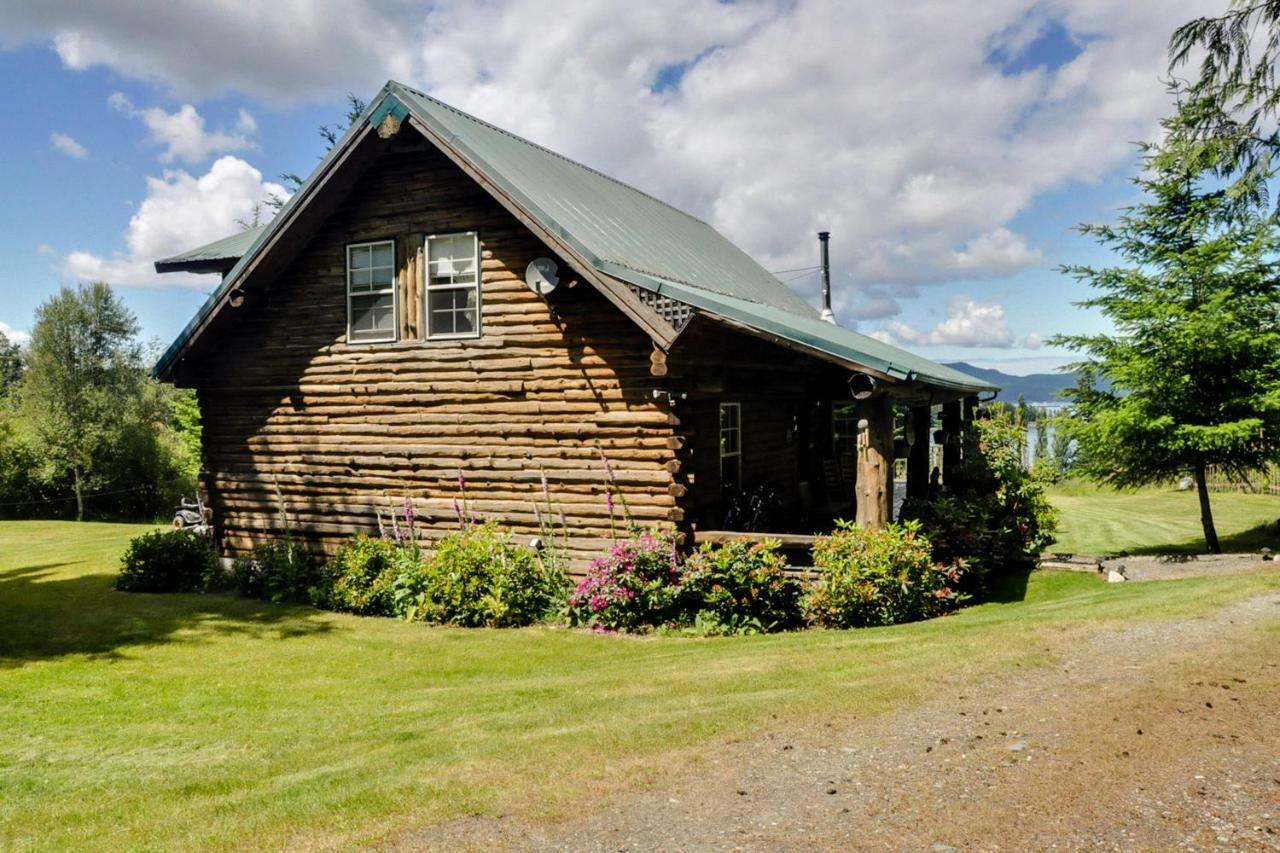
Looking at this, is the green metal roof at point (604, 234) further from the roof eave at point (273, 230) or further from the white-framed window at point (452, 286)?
the white-framed window at point (452, 286)

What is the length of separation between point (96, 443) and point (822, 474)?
37.1 metres

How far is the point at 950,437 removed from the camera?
19.5 metres

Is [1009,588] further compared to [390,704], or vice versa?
[1009,588]

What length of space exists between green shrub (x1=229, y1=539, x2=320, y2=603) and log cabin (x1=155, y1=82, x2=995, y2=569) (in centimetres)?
50

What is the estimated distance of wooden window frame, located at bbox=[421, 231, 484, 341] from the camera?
13.7m

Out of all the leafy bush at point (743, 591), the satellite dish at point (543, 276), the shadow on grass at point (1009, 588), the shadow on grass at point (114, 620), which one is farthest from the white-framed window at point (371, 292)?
the shadow on grass at point (1009, 588)

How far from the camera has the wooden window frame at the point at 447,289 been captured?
44.9 feet

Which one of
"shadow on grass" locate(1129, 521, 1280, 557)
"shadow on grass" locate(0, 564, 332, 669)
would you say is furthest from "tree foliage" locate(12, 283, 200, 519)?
"shadow on grass" locate(1129, 521, 1280, 557)

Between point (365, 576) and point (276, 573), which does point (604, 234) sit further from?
point (276, 573)

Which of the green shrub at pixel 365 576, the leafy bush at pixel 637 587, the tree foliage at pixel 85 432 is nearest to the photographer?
the leafy bush at pixel 637 587

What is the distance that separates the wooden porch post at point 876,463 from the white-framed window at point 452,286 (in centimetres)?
631

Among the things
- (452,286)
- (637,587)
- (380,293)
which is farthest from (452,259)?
(637,587)

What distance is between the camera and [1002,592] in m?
12.8

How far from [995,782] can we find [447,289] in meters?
11.3
